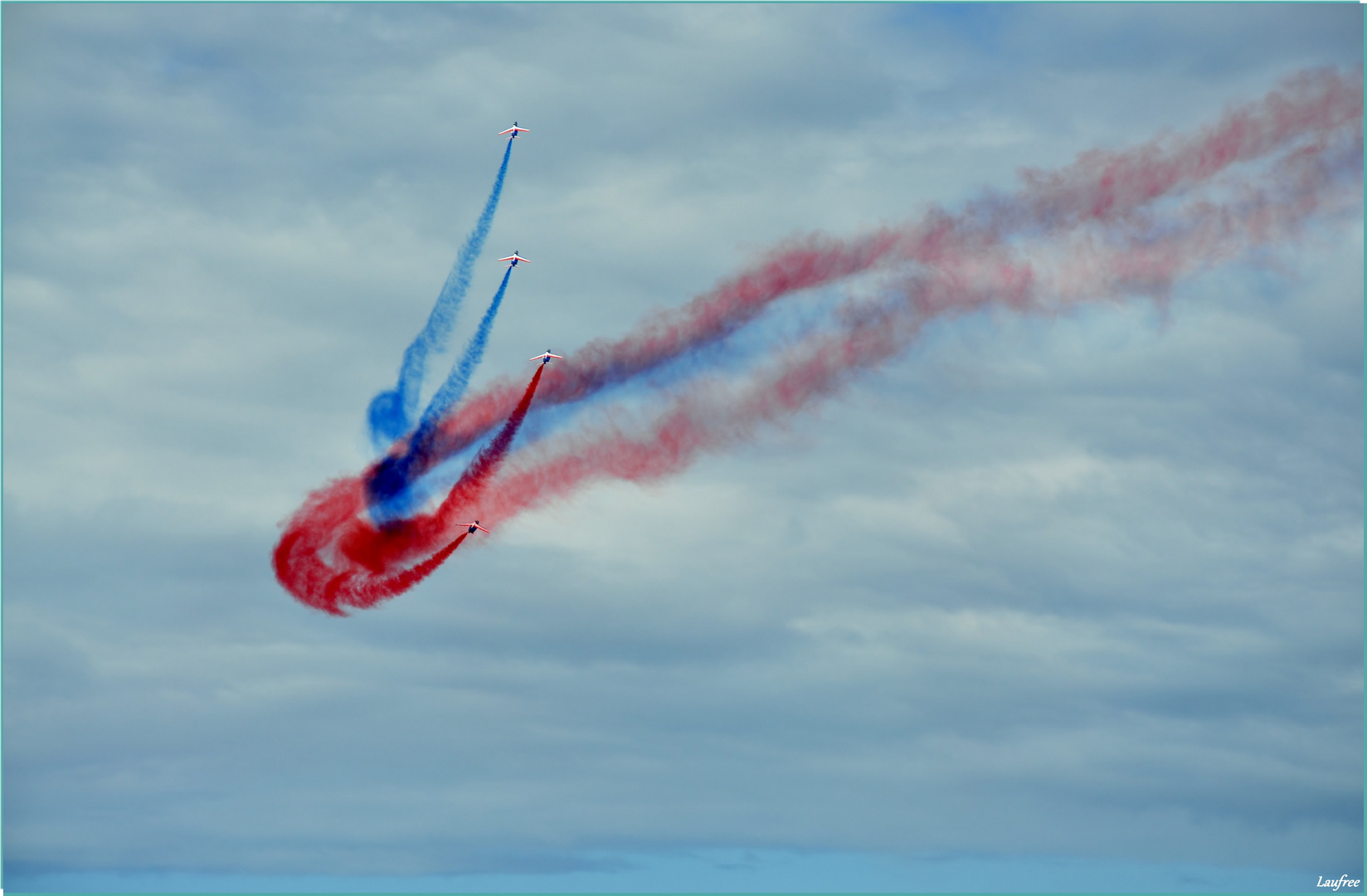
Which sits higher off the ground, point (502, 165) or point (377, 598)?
point (502, 165)

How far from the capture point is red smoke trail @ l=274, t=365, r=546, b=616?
16312cm

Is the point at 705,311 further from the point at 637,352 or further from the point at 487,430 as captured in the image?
the point at 487,430

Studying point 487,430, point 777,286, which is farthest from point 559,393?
point 777,286

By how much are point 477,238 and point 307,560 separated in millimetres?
22657

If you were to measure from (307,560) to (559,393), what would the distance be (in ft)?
68.1

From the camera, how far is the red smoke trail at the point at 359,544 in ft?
535

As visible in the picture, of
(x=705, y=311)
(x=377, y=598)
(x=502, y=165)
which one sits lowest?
(x=377, y=598)

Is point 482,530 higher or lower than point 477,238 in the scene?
lower

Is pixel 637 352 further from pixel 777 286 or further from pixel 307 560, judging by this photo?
pixel 307 560

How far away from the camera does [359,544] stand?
550ft

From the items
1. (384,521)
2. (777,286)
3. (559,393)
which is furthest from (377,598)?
(777,286)

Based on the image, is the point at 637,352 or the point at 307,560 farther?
the point at 307,560

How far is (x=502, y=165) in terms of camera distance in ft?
532

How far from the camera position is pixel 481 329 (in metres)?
160
